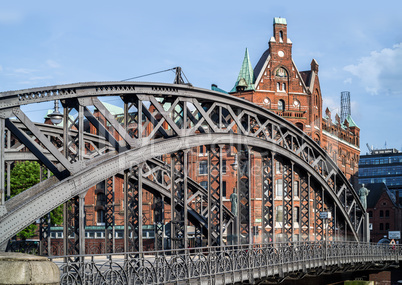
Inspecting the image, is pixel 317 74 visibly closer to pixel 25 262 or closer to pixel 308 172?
pixel 308 172

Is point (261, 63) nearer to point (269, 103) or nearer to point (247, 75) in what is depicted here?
point (247, 75)

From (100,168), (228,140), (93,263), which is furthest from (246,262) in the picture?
(93,263)

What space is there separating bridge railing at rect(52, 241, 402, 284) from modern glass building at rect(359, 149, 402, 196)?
2855 inches

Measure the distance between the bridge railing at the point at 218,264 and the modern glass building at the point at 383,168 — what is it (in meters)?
72.5

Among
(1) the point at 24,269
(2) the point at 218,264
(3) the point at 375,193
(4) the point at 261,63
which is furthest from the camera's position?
(3) the point at 375,193

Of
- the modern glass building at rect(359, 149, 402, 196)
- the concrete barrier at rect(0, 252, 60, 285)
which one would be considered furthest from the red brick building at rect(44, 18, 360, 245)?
the modern glass building at rect(359, 149, 402, 196)

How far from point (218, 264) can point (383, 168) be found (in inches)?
3941

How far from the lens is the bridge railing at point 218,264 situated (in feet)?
59.8

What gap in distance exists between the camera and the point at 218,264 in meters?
25.3

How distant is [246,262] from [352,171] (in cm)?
6261

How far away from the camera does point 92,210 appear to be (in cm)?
6438

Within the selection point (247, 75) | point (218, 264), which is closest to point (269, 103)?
point (247, 75)

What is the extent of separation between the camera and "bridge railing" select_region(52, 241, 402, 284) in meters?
18.2

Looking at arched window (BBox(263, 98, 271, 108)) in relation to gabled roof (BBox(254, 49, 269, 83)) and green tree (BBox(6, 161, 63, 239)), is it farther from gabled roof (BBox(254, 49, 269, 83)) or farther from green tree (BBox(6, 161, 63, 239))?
green tree (BBox(6, 161, 63, 239))
